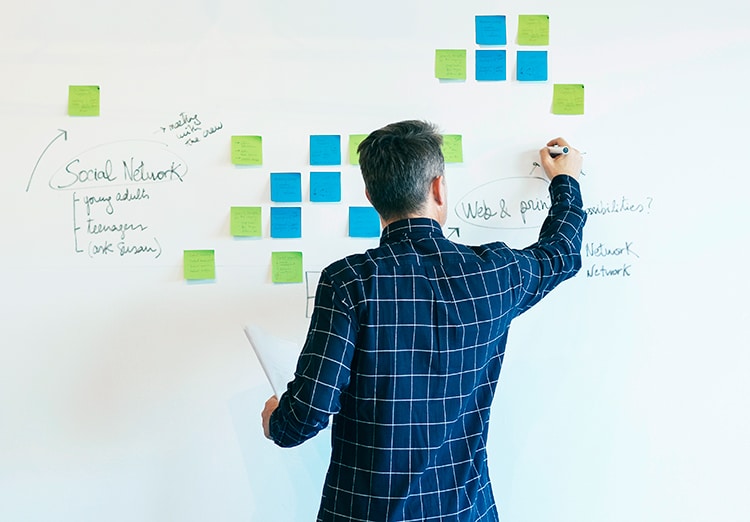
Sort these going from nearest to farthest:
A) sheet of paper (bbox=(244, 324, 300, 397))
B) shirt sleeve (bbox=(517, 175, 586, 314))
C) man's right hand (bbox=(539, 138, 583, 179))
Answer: shirt sleeve (bbox=(517, 175, 586, 314)) < sheet of paper (bbox=(244, 324, 300, 397)) < man's right hand (bbox=(539, 138, 583, 179))

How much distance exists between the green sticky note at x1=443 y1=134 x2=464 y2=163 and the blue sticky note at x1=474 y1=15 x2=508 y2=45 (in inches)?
8.4

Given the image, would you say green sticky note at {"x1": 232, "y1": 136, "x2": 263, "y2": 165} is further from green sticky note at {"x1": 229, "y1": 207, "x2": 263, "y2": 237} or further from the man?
the man

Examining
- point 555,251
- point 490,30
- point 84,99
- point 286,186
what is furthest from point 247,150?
point 555,251

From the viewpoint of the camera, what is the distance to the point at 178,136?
1369 millimetres

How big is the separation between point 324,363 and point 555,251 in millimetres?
467

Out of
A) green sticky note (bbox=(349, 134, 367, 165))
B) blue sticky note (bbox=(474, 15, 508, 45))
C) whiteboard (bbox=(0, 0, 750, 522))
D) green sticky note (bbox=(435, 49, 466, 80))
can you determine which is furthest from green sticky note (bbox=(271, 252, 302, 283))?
blue sticky note (bbox=(474, 15, 508, 45))

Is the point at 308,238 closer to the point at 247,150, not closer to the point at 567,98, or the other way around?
the point at 247,150

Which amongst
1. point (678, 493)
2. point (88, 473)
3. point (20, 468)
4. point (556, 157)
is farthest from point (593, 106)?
point (20, 468)

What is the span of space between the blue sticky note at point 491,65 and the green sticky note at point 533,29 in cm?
6

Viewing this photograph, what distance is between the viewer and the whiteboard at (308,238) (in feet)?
4.44

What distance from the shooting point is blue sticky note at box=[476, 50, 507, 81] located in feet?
4.42

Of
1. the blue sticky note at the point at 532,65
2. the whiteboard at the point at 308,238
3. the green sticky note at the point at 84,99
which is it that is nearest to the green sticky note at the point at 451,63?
the whiteboard at the point at 308,238

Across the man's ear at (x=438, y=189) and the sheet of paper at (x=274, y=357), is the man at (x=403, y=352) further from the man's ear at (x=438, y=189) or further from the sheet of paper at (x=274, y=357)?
the sheet of paper at (x=274, y=357)

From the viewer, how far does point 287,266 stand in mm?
1368
